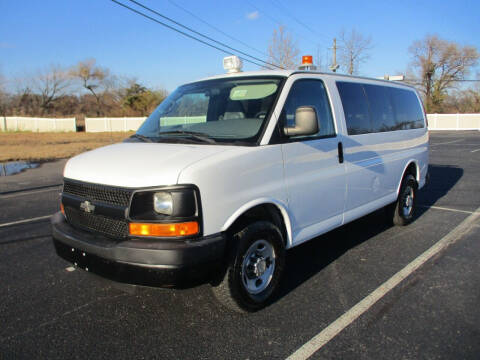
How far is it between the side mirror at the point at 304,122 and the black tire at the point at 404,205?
112 inches

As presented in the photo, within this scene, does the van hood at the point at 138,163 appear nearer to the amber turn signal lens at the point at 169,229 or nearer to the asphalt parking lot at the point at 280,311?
the amber turn signal lens at the point at 169,229

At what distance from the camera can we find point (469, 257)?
448cm

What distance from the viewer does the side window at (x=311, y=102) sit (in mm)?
3531

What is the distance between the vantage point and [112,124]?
4728cm

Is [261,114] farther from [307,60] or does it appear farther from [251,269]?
[307,60]

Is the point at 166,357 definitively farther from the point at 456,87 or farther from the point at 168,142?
the point at 456,87

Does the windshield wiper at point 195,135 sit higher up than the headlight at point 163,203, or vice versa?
the windshield wiper at point 195,135

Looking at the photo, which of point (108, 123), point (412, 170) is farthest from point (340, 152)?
point (108, 123)

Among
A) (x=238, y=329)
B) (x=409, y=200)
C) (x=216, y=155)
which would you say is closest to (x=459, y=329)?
(x=238, y=329)

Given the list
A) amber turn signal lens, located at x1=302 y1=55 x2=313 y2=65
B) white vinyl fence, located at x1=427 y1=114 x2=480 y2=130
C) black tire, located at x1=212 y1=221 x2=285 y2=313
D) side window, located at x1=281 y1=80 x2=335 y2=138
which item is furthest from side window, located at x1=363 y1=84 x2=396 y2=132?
white vinyl fence, located at x1=427 y1=114 x2=480 y2=130

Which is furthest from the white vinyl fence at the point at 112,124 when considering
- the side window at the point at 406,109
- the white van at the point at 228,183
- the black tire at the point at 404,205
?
the white van at the point at 228,183

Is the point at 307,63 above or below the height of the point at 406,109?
above

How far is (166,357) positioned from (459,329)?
219cm

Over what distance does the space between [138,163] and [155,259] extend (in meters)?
0.76
